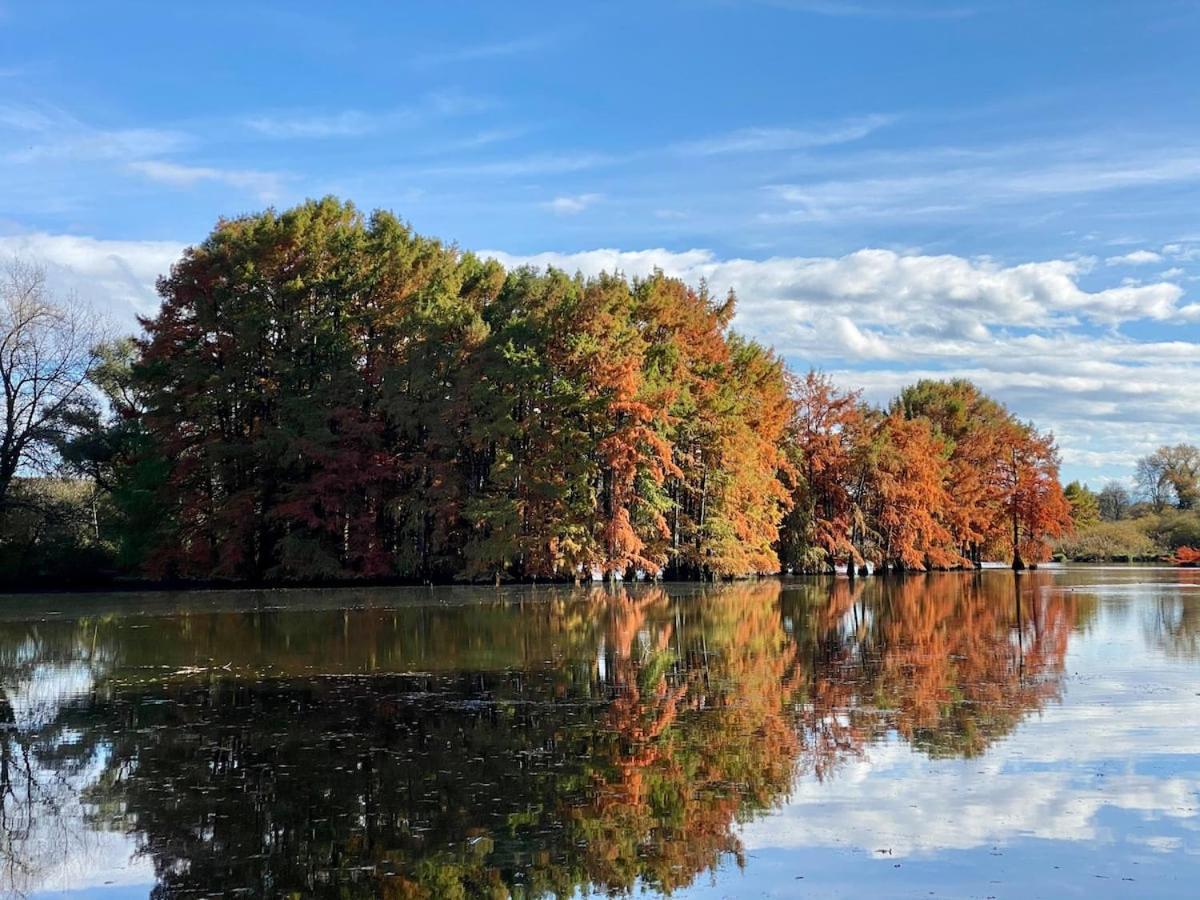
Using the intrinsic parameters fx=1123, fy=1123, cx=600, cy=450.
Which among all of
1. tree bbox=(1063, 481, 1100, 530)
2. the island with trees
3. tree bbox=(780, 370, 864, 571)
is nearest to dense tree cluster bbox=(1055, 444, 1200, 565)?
tree bbox=(1063, 481, 1100, 530)

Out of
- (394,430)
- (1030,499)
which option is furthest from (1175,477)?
(394,430)

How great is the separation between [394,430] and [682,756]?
1370 inches

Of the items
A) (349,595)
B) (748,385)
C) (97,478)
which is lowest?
(349,595)

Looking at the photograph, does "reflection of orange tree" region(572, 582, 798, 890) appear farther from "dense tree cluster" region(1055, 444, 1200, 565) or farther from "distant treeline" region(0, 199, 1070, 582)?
"dense tree cluster" region(1055, 444, 1200, 565)

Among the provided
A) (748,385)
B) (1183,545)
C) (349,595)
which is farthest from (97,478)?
(1183,545)

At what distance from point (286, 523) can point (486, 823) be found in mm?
37640

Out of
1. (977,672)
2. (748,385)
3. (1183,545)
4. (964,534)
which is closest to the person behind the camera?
(977,672)

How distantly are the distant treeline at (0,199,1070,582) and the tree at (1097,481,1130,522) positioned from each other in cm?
7462

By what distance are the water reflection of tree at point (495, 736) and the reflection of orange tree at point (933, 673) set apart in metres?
0.06

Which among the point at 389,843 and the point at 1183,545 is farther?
the point at 1183,545

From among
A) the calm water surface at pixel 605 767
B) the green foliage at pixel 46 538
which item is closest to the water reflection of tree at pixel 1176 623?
the calm water surface at pixel 605 767

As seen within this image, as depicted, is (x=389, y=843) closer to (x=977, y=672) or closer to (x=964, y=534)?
(x=977, y=672)

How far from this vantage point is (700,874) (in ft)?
23.5

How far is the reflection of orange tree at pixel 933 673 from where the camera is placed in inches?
454
